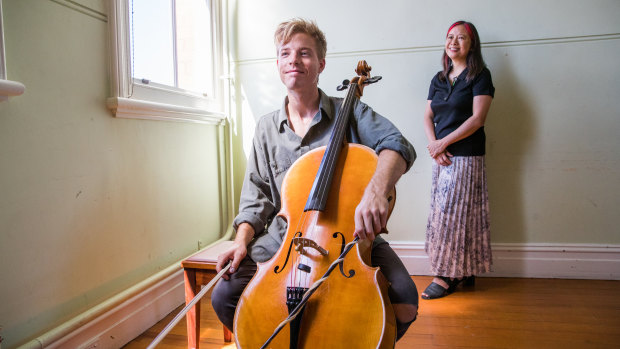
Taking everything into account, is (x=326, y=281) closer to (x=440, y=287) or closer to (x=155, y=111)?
(x=155, y=111)

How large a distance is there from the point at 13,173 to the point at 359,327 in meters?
1.21

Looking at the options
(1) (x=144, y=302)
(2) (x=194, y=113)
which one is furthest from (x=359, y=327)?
(2) (x=194, y=113)

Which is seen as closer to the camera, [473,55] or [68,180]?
[68,180]

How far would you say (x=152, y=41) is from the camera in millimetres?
2098

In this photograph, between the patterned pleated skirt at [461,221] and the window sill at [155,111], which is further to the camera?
the patterned pleated skirt at [461,221]

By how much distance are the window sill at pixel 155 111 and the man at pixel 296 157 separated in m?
0.71

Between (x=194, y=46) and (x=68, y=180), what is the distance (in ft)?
4.69

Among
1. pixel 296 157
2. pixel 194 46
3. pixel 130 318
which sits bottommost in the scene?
pixel 130 318

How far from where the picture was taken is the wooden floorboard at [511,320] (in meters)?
1.73

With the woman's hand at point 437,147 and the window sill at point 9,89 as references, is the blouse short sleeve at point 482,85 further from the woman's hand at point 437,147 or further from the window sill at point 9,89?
the window sill at point 9,89

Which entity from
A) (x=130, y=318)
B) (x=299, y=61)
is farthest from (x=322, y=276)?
(x=130, y=318)

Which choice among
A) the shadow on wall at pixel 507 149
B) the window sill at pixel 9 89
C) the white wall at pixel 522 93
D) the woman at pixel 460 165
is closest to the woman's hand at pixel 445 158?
the woman at pixel 460 165

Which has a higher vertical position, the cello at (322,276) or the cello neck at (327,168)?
the cello neck at (327,168)

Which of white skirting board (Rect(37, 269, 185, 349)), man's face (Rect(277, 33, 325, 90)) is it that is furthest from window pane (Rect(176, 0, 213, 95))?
man's face (Rect(277, 33, 325, 90))
